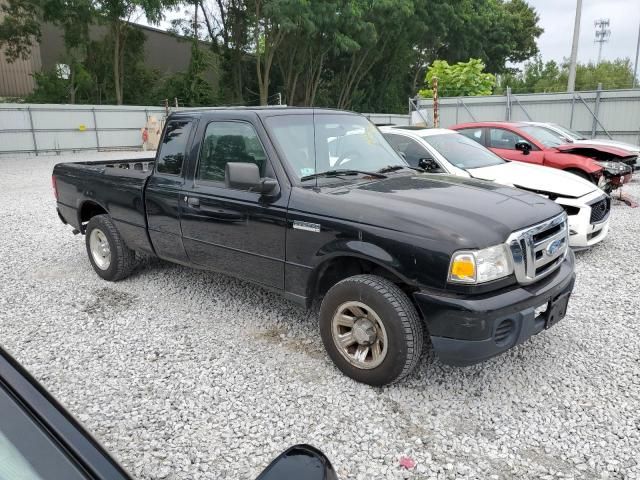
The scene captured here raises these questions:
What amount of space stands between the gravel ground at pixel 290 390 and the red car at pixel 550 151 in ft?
12.7

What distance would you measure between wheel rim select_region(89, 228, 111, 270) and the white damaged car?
3768 millimetres

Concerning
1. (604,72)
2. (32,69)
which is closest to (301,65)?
(32,69)

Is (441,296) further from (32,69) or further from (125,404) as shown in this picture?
(32,69)

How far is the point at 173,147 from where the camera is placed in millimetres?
4594

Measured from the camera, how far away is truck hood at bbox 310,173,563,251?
3.00 metres

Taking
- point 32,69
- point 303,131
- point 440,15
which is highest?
point 440,15

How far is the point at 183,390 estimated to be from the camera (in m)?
3.36

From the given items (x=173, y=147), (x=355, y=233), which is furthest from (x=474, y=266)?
(x=173, y=147)

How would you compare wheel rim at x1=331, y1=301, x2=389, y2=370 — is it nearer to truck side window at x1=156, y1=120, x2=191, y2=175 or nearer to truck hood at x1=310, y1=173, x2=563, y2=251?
truck hood at x1=310, y1=173, x2=563, y2=251

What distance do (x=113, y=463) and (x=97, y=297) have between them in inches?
169

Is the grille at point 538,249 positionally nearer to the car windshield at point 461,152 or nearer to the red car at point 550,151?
the car windshield at point 461,152

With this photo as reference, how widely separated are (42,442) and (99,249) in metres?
4.80

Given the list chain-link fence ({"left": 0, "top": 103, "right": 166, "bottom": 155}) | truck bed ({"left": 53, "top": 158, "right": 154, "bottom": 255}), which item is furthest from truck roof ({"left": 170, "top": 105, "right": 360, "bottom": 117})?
chain-link fence ({"left": 0, "top": 103, "right": 166, "bottom": 155})

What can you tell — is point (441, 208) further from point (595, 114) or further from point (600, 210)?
point (595, 114)
